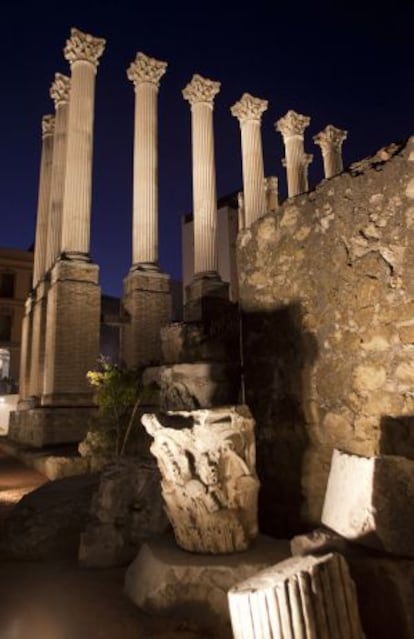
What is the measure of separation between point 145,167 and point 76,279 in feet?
19.6

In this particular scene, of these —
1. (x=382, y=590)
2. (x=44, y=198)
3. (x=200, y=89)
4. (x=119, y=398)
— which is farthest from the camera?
(x=44, y=198)

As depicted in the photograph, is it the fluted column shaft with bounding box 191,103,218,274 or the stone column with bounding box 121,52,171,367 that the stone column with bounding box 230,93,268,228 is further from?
the stone column with bounding box 121,52,171,367

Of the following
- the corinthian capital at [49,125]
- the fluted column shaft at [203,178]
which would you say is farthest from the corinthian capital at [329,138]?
the corinthian capital at [49,125]

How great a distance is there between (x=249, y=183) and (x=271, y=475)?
19.5 m

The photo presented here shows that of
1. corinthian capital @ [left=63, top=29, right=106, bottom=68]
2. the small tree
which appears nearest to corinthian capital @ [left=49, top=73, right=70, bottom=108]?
corinthian capital @ [left=63, top=29, right=106, bottom=68]

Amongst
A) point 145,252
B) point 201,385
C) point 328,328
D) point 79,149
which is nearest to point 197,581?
point 201,385

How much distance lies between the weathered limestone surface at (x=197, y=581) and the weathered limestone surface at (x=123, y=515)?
1042 millimetres

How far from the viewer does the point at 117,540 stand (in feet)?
14.1

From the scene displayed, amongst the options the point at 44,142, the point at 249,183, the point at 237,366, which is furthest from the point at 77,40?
the point at 237,366

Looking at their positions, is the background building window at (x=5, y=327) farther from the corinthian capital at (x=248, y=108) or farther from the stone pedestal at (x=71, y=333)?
the corinthian capital at (x=248, y=108)

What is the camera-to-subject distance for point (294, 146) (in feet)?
74.9

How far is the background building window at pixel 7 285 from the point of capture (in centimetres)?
3672

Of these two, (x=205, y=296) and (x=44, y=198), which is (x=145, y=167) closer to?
(x=205, y=296)

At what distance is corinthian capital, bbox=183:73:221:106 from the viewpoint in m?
20.4
